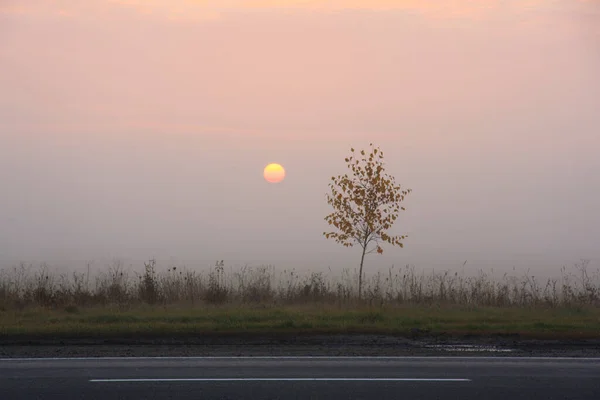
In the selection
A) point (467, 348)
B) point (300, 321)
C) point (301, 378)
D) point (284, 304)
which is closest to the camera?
point (301, 378)

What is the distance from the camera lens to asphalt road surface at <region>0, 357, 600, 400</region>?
10.2m

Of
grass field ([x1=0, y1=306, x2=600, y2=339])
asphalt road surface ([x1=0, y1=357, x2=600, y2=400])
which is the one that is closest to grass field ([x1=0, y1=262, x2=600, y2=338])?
grass field ([x1=0, y1=306, x2=600, y2=339])

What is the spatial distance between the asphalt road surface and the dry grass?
8694 millimetres

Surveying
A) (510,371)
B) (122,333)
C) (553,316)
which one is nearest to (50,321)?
(122,333)

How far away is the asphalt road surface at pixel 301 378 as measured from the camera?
10.2 meters

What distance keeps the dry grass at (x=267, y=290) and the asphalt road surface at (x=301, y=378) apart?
28.5 feet

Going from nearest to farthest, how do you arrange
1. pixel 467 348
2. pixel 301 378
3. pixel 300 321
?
pixel 301 378 < pixel 467 348 < pixel 300 321

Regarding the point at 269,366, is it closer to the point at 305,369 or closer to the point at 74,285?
the point at 305,369

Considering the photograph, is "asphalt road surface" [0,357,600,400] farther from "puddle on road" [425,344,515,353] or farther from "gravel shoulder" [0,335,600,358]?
"puddle on road" [425,344,515,353]

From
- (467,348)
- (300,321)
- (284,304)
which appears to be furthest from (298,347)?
(284,304)

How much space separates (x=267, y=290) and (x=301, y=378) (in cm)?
1252

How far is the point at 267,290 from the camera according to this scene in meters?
23.8

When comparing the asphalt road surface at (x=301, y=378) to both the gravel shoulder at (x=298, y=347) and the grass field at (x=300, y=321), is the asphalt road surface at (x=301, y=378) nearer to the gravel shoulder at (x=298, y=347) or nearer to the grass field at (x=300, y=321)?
the gravel shoulder at (x=298, y=347)

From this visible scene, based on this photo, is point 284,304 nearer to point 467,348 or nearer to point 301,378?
point 467,348
